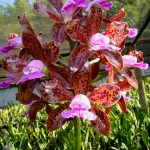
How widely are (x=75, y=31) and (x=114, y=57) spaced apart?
0.52 feet

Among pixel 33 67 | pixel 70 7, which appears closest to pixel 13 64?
pixel 33 67

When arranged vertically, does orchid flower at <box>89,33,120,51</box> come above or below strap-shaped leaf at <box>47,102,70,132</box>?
above

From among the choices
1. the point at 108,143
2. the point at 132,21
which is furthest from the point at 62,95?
the point at 132,21

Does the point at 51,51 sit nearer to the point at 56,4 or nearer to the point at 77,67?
the point at 77,67

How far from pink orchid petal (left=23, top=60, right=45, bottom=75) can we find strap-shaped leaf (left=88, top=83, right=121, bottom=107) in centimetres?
21

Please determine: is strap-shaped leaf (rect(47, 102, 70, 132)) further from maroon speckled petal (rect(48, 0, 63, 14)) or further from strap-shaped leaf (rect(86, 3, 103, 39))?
maroon speckled petal (rect(48, 0, 63, 14))

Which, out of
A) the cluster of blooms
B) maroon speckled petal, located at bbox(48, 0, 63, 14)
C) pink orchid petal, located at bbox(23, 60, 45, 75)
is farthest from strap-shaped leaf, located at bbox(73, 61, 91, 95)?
maroon speckled petal, located at bbox(48, 0, 63, 14)

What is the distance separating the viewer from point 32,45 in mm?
589

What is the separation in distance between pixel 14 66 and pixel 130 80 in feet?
1.36

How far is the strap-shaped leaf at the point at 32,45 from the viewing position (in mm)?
559

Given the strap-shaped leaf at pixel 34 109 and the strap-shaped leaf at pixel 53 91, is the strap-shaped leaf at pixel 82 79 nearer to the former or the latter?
the strap-shaped leaf at pixel 53 91

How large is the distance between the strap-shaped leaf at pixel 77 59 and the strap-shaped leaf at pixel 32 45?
15 cm

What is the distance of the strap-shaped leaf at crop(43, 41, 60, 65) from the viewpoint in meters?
0.55

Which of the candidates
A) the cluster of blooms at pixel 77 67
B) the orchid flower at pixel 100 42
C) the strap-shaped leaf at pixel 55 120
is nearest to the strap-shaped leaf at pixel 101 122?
the cluster of blooms at pixel 77 67
